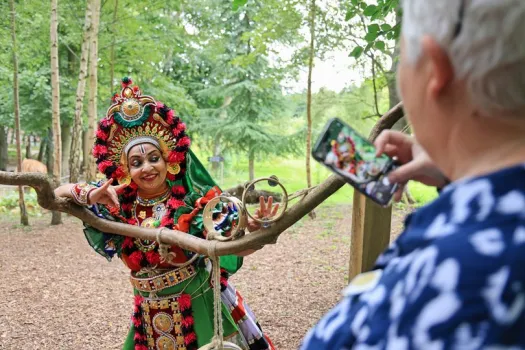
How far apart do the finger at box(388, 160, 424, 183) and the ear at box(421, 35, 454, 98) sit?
0.32 m

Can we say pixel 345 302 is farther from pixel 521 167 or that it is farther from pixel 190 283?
pixel 190 283

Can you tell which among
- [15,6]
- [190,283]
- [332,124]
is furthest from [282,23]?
[332,124]

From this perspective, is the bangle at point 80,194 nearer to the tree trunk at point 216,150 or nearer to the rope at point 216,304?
the rope at point 216,304

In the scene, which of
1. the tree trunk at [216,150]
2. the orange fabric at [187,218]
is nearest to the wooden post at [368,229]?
the orange fabric at [187,218]

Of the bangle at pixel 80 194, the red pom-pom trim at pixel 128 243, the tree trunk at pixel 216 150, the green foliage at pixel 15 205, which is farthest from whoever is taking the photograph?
the tree trunk at pixel 216 150

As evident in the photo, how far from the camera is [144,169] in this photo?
2346 mm

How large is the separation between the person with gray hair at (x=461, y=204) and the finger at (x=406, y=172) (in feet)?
0.81

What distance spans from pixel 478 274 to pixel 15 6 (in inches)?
338

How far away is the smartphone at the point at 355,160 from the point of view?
34.9 inches

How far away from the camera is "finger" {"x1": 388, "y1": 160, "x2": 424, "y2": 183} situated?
87cm

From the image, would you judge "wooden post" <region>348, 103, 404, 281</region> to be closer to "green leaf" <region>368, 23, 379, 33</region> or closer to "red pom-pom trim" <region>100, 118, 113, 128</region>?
"green leaf" <region>368, 23, 379, 33</region>

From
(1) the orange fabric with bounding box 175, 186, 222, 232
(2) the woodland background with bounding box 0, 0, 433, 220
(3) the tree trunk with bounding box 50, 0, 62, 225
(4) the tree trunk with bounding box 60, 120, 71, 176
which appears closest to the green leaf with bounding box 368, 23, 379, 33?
(2) the woodland background with bounding box 0, 0, 433, 220

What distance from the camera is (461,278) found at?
19.1 inches

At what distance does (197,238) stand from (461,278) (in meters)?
1.45
